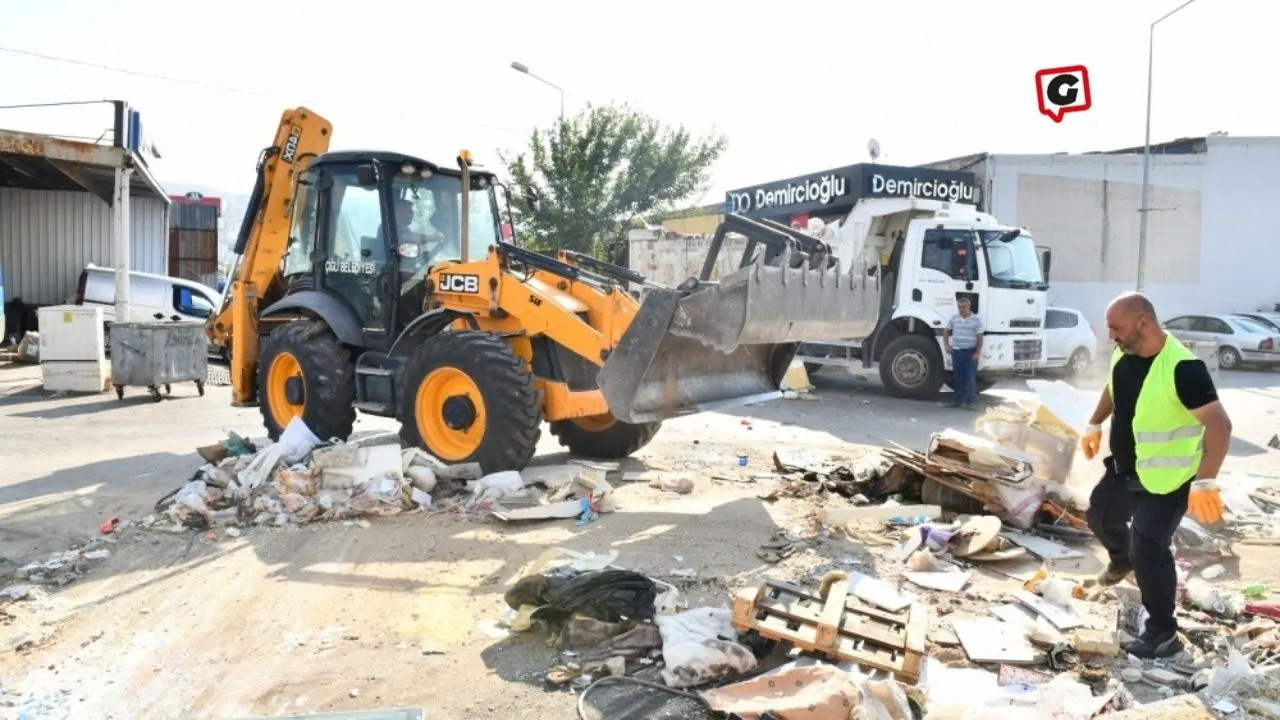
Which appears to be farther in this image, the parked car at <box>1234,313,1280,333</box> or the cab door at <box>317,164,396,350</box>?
the parked car at <box>1234,313,1280,333</box>

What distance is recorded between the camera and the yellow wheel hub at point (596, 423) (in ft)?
25.8

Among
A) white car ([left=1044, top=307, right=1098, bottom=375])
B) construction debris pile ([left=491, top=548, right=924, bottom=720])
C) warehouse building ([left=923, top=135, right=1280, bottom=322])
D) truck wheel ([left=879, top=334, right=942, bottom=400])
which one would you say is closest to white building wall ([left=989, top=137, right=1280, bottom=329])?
warehouse building ([left=923, top=135, right=1280, bottom=322])

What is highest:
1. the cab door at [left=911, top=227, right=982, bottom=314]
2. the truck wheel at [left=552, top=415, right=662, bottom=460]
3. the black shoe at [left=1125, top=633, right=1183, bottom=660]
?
the cab door at [left=911, top=227, right=982, bottom=314]

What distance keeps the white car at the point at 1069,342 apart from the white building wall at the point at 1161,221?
10.8 metres

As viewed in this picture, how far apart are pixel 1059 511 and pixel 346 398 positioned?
214 inches

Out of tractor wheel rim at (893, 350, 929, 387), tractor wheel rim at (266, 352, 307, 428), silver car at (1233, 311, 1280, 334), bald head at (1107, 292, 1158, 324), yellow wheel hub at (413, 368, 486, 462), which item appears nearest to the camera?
bald head at (1107, 292, 1158, 324)

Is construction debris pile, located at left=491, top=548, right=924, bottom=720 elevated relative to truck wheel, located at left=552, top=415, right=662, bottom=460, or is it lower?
lower

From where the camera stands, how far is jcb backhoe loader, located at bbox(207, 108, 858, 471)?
19.5 feet

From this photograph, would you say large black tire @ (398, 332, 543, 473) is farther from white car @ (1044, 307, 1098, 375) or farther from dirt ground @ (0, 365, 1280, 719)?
white car @ (1044, 307, 1098, 375)

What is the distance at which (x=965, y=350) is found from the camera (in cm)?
1237

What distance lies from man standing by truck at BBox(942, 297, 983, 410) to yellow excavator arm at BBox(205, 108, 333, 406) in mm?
8014

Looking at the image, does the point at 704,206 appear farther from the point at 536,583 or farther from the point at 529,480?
the point at 536,583

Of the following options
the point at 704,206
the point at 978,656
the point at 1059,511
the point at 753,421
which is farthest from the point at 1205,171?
the point at 978,656

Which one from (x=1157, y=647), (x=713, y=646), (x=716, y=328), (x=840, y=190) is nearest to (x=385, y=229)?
(x=716, y=328)
